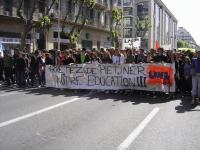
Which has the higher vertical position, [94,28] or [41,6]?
[41,6]

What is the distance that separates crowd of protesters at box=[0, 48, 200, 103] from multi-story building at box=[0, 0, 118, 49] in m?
13.9

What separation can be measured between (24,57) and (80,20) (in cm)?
3127

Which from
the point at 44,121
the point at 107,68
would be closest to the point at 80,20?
the point at 107,68

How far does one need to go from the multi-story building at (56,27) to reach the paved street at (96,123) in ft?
68.0

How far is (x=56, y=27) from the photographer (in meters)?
43.9

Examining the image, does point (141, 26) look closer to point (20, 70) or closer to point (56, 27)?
point (56, 27)

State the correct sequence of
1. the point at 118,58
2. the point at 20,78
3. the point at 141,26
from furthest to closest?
the point at 141,26 < the point at 20,78 < the point at 118,58

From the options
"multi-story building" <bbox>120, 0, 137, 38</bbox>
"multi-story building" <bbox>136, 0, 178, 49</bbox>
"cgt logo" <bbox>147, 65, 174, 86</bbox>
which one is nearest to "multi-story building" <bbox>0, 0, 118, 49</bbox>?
"cgt logo" <bbox>147, 65, 174, 86</bbox>

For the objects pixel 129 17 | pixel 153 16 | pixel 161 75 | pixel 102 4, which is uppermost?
pixel 153 16

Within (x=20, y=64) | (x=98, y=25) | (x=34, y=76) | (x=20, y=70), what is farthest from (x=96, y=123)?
(x=98, y=25)

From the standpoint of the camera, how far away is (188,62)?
1462 centimetres

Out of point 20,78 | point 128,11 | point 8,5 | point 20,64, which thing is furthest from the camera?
point 128,11

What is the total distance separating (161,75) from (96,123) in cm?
590

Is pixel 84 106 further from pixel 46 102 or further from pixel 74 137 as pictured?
pixel 74 137
